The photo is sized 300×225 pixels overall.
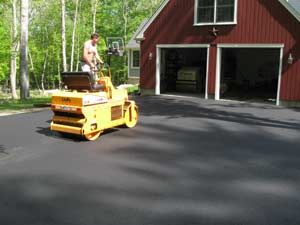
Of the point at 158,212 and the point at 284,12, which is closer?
the point at 158,212

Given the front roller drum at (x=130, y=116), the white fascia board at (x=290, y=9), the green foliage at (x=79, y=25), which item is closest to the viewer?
the front roller drum at (x=130, y=116)

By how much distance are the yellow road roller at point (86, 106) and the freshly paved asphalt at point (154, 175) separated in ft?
1.09

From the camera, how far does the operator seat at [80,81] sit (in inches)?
318

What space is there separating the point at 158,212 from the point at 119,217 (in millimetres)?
482

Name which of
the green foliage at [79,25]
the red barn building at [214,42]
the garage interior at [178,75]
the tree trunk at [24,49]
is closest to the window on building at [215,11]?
the red barn building at [214,42]

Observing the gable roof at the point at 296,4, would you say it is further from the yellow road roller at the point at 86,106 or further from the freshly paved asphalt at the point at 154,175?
the yellow road roller at the point at 86,106

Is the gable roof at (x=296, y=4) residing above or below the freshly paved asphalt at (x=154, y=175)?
above

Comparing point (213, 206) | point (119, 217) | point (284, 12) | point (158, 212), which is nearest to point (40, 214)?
point (119, 217)

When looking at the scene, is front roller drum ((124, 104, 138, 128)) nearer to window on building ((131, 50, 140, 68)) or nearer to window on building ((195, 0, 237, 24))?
window on building ((195, 0, 237, 24))

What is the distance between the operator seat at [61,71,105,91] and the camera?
8078 millimetres

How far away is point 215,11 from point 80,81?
9.48 meters

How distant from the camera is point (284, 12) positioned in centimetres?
1433

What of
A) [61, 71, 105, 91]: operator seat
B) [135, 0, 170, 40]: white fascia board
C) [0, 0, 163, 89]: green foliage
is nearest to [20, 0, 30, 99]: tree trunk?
[135, 0, 170, 40]: white fascia board

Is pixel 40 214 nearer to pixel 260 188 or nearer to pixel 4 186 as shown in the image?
pixel 4 186
